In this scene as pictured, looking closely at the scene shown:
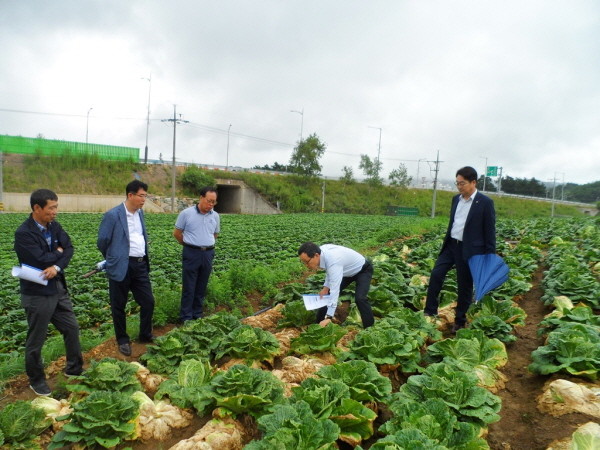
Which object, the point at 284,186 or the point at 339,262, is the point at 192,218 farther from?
the point at 284,186

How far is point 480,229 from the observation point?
205 inches

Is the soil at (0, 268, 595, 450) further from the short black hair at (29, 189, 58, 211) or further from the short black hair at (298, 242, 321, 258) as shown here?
the short black hair at (298, 242, 321, 258)

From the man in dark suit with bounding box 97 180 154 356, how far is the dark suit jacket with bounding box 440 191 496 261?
378 cm

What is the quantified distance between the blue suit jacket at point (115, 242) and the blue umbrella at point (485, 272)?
402 cm

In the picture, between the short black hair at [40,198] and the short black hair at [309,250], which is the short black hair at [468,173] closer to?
the short black hair at [309,250]

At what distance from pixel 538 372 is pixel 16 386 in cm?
501

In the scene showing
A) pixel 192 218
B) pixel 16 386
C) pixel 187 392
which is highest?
pixel 192 218

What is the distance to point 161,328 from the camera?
6.03m

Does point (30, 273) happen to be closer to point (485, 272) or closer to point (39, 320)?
point (39, 320)

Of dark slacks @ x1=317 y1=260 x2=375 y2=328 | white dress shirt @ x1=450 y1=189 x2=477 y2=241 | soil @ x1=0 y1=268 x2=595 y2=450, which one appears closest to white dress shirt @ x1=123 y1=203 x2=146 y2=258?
soil @ x1=0 y1=268 x2=595 y2=450

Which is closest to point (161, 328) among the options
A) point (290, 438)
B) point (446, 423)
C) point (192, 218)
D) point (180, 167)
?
point (192, 218)

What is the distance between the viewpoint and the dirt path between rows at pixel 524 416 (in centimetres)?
319

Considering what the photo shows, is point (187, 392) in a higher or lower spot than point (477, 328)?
lower

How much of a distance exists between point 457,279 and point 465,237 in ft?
2.07
